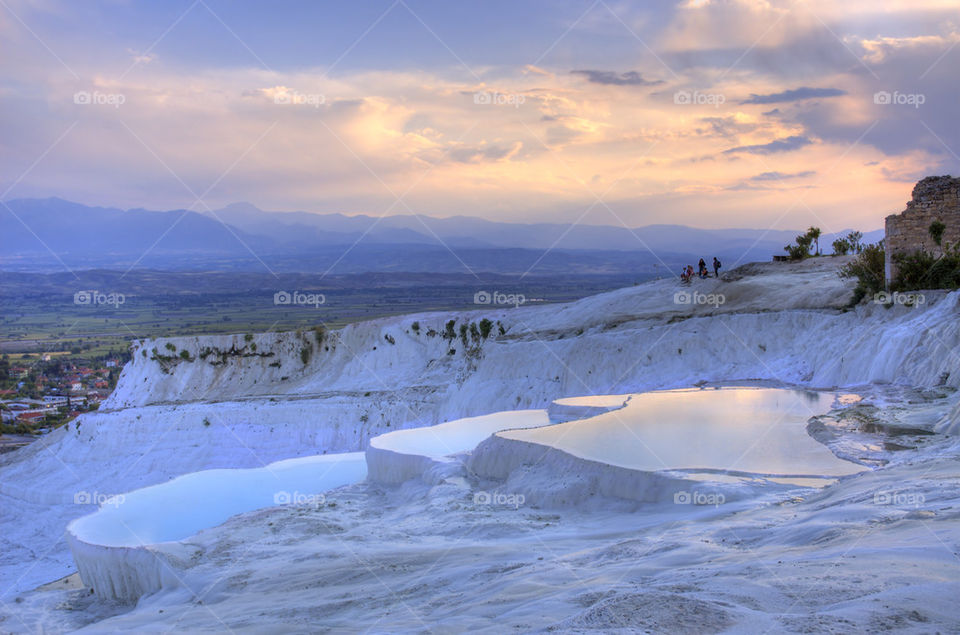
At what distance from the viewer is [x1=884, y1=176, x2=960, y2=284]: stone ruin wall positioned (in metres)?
19.7

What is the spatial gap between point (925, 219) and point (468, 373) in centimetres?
1510

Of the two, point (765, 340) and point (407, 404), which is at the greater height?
point (765, 340)

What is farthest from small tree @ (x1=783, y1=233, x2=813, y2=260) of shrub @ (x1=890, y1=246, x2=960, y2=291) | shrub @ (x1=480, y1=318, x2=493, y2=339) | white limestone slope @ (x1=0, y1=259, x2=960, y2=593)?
shrub @ (x1=480, y1=318, x2=493, y2=339)

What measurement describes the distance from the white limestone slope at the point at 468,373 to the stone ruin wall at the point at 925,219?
2000mm

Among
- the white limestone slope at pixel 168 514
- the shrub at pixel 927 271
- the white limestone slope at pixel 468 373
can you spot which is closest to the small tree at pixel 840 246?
the white limestone slope at pixel 468 373

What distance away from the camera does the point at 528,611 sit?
5574 mm

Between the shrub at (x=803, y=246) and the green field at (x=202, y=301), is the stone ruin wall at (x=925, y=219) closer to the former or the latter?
the shrub at (x=803, y=246)

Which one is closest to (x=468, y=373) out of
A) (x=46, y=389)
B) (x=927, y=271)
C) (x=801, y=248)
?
(x=927, y=271)

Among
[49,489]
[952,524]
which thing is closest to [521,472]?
[952,524]

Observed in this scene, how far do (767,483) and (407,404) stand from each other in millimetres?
18936

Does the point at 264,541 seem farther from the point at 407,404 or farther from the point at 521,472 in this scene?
the point at 407,404

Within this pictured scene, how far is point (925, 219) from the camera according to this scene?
1989cm

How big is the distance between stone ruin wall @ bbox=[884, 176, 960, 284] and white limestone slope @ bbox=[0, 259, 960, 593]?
2000 millimetres

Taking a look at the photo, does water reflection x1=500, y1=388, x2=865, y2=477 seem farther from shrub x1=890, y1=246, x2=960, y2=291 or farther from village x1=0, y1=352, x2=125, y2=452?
village x1=0, y1=352, x2=125, y2=452
